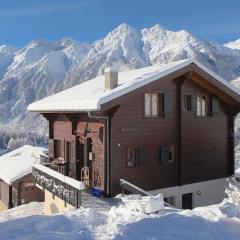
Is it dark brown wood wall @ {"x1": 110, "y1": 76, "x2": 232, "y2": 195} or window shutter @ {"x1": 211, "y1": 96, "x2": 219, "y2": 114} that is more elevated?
window shutter @ {"x1": 211, "y1": 96, "x2": 219, "y2": 114}

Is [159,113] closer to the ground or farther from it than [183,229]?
farther from it

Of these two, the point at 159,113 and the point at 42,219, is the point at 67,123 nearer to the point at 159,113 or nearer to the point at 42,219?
the point at 159,113

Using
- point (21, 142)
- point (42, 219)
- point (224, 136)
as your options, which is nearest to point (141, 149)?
point (224, 136)

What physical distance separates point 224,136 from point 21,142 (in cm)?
13535

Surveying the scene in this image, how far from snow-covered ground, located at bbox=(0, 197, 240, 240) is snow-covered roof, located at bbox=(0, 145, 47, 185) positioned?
47.8ft

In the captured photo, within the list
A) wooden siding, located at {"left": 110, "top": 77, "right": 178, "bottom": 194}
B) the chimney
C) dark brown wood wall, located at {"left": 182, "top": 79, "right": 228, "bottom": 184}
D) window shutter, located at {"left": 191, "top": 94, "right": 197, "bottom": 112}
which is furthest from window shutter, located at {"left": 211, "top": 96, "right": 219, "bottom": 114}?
the chimney

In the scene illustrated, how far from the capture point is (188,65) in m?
18.1

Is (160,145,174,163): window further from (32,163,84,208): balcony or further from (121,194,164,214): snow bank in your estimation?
(121,194,164,214): snow bank

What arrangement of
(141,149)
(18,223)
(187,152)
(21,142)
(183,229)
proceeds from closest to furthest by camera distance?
(183,229), (18,223), (141,149), (187,152), (21,142)

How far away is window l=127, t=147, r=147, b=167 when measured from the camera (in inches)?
676

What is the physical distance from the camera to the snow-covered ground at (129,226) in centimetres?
980

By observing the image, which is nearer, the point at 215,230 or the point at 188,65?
the point at 215,230

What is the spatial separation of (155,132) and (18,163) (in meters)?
13.9

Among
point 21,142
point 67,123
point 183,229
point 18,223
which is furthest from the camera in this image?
point 21,142
